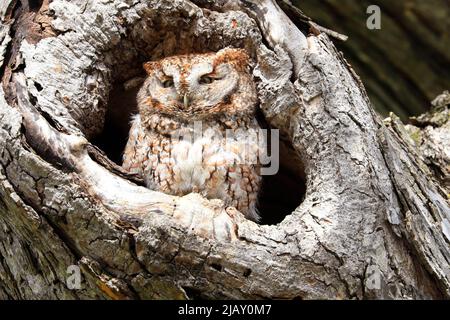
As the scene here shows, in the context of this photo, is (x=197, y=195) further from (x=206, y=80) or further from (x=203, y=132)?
(x=206, y=80)

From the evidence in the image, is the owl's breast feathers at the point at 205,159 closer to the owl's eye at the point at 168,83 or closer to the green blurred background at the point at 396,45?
the owl's eye at the point at 168,83

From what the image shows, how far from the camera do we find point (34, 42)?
334 centimetres

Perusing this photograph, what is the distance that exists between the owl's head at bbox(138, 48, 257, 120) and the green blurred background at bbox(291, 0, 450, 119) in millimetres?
1089

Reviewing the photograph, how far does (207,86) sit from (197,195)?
671mm

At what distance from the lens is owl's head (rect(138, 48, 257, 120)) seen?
3.55 m

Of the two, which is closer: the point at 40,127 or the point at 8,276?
the point at 40,127

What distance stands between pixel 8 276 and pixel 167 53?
1309 mm

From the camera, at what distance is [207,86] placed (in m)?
3.58

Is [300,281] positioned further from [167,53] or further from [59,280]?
[167,53]

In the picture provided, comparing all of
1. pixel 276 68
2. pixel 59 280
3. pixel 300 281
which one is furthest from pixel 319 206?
pixel 59 280

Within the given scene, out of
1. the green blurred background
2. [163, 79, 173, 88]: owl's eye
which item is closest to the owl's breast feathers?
[163, 79, 173, 88]: owl's eye

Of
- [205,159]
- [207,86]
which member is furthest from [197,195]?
[207,86]

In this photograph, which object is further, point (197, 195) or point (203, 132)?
point (203, 132)

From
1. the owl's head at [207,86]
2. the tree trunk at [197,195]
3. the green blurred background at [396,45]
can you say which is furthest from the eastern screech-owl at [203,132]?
the green blurred background at [396,45]
